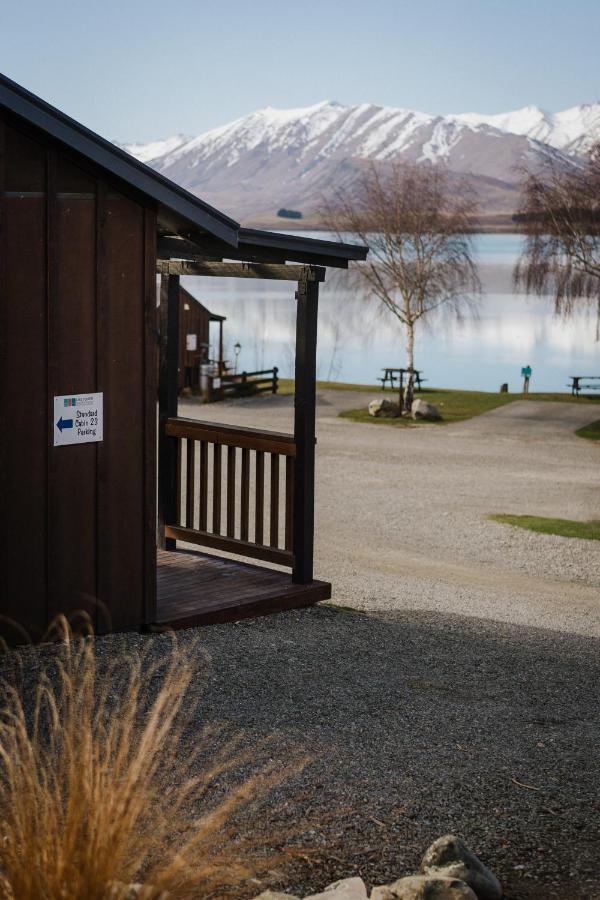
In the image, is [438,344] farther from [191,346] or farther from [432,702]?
[432,702]

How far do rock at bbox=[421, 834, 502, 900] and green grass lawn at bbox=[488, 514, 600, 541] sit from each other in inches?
444

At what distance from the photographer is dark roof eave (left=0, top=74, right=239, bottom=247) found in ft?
21.6

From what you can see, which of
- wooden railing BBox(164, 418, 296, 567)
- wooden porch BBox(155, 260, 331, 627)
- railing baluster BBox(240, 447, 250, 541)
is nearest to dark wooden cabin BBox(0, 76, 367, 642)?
wooden porch BBox(155, 260, 331, 627)

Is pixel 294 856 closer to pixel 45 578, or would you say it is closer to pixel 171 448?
pixel 45 578

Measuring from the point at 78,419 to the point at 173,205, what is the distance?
1.50 meters

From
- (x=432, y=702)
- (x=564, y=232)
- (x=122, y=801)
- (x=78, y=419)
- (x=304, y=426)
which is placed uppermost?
(x=564, y=232)

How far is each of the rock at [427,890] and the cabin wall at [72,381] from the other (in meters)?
3.55

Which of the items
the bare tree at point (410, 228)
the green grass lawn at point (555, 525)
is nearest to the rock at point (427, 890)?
the green grass lawn at point (555, 525)

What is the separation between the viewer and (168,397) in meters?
10.1

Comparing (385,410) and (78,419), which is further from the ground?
(78,419)

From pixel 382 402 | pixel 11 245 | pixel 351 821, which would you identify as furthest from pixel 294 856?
pixel 382 402

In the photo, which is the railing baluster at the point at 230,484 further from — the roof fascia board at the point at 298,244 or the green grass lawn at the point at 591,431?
the green grass lawn at the point at 591,431

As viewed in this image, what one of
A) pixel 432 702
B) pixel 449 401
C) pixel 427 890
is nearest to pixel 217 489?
pixel 432 702

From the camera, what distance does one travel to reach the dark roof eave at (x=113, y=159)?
6570mm
